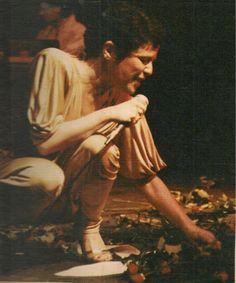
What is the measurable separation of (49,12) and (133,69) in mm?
545

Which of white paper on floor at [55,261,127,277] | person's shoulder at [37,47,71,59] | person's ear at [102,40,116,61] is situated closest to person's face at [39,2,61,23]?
person's shoulder at [37,47,71,59]

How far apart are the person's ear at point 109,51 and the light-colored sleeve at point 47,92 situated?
0.77 feet

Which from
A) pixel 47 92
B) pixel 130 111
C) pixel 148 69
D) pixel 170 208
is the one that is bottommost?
pixel 170 208

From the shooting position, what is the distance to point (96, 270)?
11.8 ft

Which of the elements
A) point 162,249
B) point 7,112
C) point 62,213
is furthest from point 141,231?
point 7,112

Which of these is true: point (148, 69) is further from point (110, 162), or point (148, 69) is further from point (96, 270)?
point (96, 270)

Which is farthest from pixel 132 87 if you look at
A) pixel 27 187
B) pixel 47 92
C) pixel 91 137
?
pixel 27 187

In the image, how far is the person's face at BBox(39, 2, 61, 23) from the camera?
3.49m

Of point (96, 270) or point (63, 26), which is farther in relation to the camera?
point (96, 270)

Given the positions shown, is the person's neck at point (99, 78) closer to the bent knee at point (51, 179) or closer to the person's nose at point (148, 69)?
A: the person's nose at point (148, 69)

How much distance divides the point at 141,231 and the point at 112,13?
3.92ft

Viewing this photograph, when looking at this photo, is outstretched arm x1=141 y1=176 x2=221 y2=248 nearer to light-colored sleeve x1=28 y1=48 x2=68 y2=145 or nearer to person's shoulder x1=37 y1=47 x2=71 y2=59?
light-colored sleeve x1=28 y1=48 x2=68 y2=145

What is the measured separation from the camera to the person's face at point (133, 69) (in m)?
3.51

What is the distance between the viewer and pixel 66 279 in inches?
141
